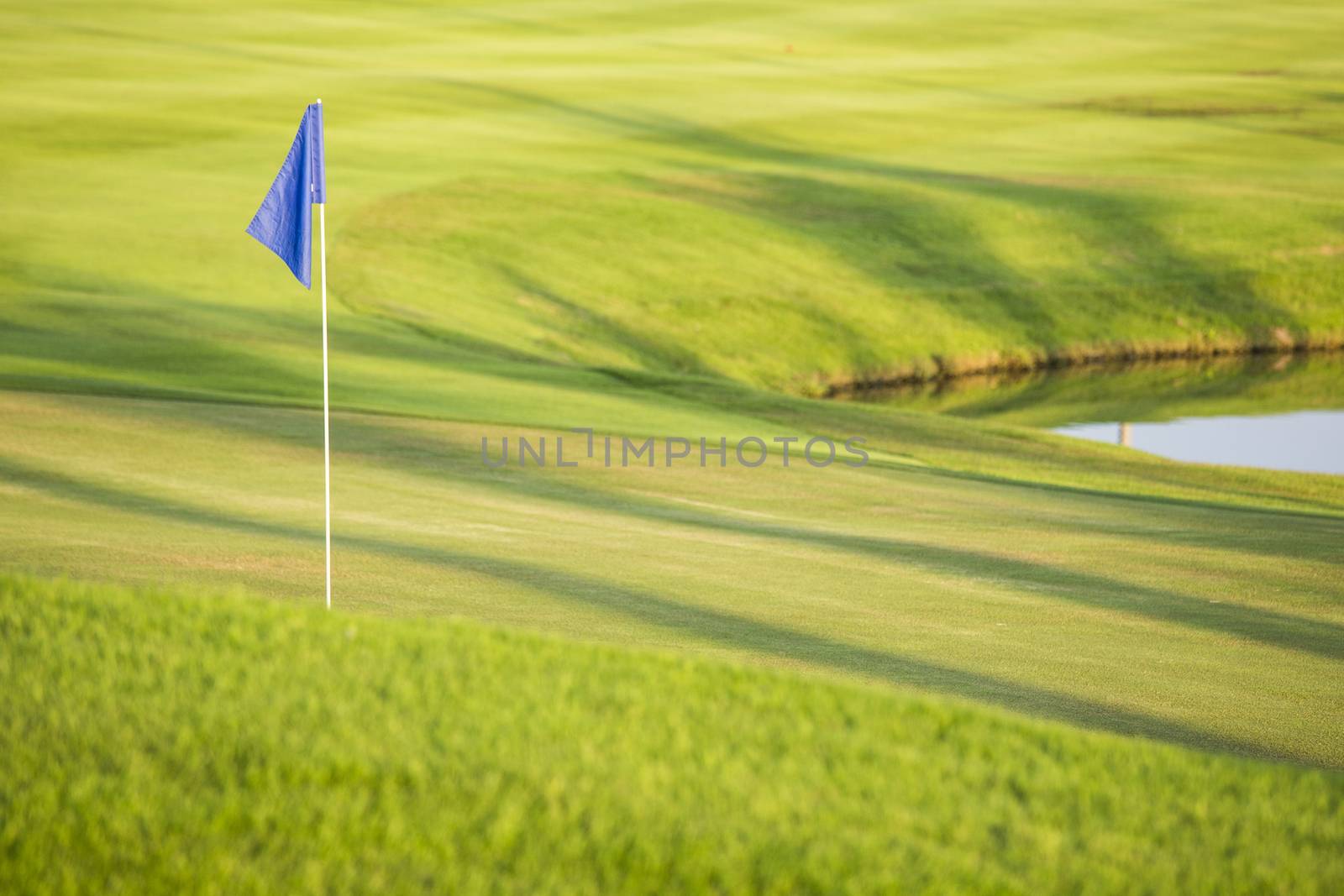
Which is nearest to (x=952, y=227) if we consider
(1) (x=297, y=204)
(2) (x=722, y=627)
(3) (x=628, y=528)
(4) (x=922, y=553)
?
(4) (x=922, y=553)

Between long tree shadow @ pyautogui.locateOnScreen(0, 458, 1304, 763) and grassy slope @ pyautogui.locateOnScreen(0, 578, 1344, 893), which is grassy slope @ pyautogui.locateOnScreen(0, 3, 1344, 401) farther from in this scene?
grassy slope @ pyautogui.locateOnScreen(0, 578, 1344, 893)

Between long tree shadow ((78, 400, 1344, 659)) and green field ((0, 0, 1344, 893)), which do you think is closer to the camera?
green field ((0, 0, 1344, 893))

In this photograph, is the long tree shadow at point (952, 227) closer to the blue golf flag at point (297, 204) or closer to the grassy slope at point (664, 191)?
the grassy slope at point (664, 191)

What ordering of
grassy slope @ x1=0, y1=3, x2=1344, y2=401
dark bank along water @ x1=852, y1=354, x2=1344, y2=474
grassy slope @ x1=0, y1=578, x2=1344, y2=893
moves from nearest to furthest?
grassy slope @ x1=0, y1=578, x2=1344, y2=893, dark bank along water @ x1=852, y1=354, x2=1344, y2=474, grassy slope @ x1=0, y1=3, x2=1344, y2=401

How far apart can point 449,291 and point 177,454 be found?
16890 millimetres

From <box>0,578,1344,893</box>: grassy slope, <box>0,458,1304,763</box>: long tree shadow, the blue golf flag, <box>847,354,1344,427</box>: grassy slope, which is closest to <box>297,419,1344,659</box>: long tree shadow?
<box>0,458,1304,763</box>: long tree shadow

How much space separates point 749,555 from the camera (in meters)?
12.8

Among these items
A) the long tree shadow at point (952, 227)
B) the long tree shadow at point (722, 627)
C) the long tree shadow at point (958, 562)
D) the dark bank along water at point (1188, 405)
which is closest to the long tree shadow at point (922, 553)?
the long tree shadow at point (958, 562)

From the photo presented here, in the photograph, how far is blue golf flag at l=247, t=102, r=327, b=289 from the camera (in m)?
9.37

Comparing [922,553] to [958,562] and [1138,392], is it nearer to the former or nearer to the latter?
[958,562]

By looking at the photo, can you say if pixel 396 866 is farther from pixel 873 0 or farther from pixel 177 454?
pixel 873 0

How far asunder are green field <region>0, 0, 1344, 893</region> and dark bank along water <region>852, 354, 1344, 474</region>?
1.58 feet

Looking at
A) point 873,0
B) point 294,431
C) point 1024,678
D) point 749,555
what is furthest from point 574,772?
point 873,0

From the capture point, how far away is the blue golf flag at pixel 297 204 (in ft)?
30.7
